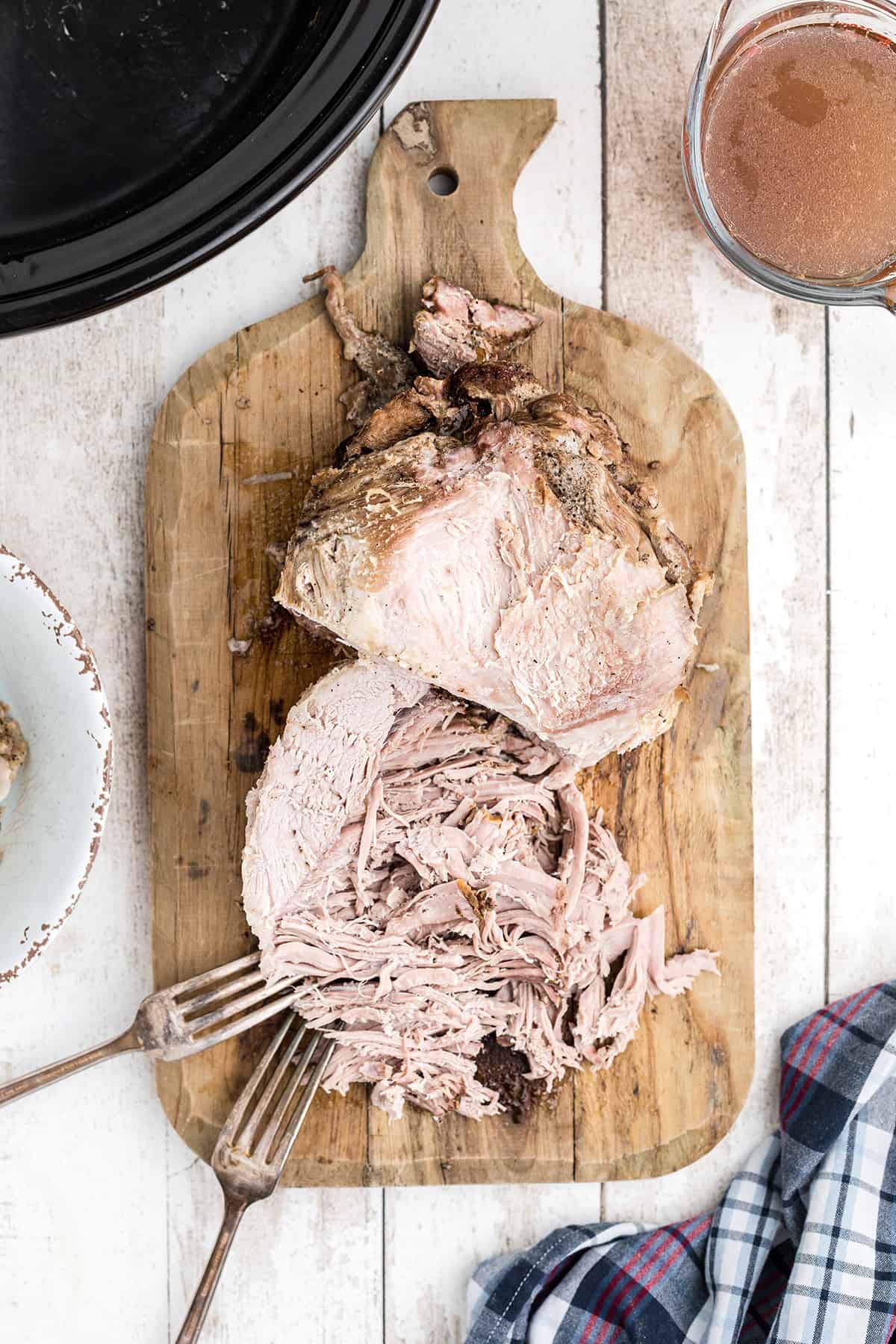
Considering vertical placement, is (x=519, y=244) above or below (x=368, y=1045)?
above

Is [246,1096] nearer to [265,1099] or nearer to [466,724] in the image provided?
[265,1099]

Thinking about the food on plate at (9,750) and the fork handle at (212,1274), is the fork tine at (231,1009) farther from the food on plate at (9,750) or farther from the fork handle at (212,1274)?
the food on plate at (9,750)

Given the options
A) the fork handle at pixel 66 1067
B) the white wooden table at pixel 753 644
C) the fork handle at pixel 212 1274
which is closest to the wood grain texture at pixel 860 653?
the white wooden table at pixel 753 644

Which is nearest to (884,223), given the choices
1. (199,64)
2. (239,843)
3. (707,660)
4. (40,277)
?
(707,660)

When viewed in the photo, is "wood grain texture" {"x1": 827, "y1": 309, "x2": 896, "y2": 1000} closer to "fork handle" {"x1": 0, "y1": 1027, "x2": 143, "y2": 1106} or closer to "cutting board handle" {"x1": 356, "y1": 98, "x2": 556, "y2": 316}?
"cutting board handle" {"x1": 356, "y1": 98, "x2": 556, "y2": 316}

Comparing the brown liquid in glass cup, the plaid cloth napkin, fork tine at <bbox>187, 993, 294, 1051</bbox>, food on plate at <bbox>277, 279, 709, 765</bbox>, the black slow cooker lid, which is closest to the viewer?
the black slow cooker lid

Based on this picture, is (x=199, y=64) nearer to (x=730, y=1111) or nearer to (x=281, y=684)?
(x=281, y=684)

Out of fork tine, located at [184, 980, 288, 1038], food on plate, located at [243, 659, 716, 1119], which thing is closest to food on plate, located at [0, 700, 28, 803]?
food on plate, located at [243, 659, 716, 1119]
